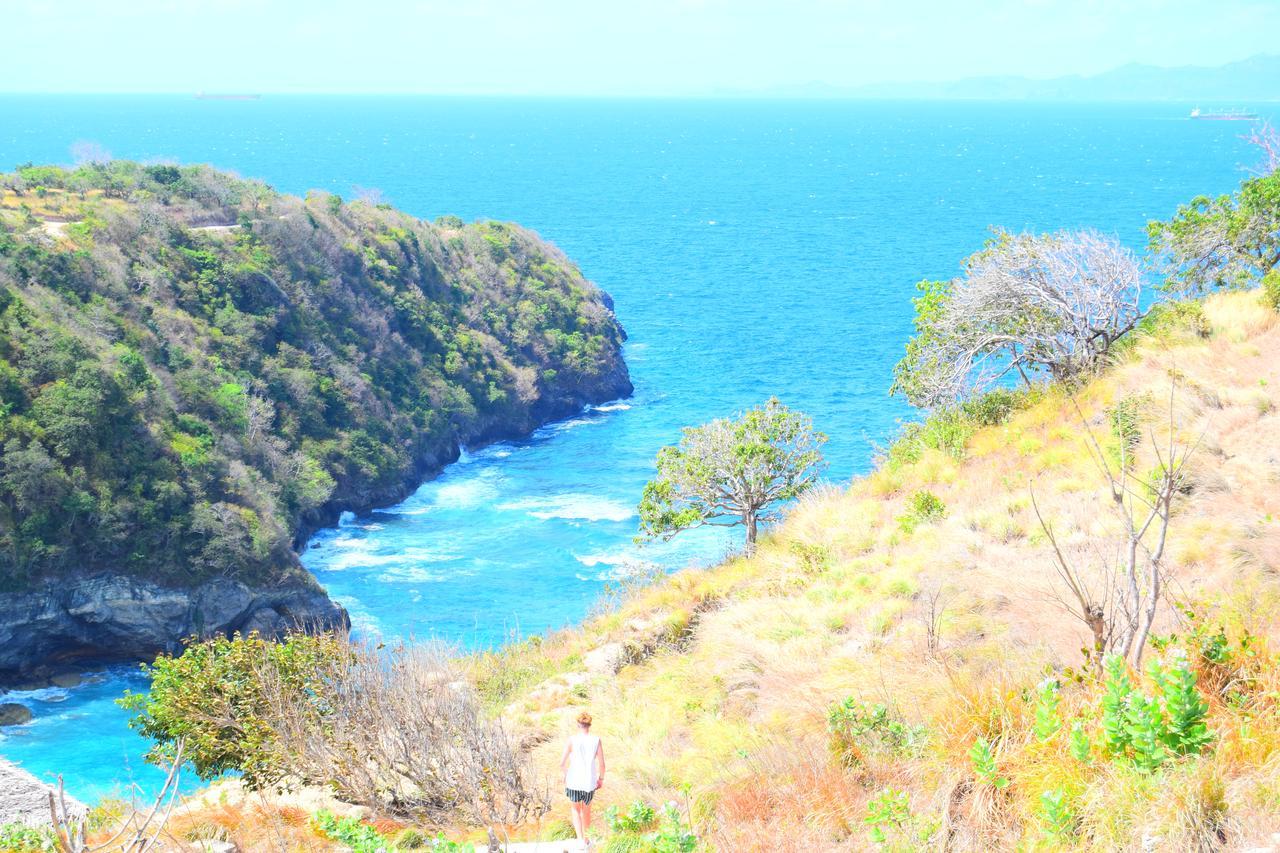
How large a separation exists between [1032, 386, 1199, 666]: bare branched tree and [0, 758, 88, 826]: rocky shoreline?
12311 millimetres

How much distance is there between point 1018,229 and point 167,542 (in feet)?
343

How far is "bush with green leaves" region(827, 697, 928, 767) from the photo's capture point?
9.59m

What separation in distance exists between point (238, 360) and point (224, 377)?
2953 millimetres

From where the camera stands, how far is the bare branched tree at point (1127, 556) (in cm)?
850

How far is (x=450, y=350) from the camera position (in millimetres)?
64562

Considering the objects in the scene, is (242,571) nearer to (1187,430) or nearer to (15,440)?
(15,440)

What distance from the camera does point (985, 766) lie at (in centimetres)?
815

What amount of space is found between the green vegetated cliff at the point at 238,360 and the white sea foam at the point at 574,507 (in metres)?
7.22

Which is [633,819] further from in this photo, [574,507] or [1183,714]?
[574,507]

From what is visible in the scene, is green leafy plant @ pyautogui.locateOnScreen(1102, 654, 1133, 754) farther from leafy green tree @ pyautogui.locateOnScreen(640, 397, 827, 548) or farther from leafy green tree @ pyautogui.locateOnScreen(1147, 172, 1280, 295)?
leafy green tree @ pyautogui.locateOnScreen(1147, 172, 1280, 295)

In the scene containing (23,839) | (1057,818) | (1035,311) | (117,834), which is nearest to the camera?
(1057,818)

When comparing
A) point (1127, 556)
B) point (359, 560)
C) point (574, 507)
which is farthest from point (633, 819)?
point (574, 507)

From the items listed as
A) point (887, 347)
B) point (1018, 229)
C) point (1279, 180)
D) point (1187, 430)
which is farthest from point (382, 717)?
point (1018, 229)

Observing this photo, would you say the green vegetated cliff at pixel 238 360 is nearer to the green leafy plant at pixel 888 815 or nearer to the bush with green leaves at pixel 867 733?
the bush with green leaves at pixel 867 733
